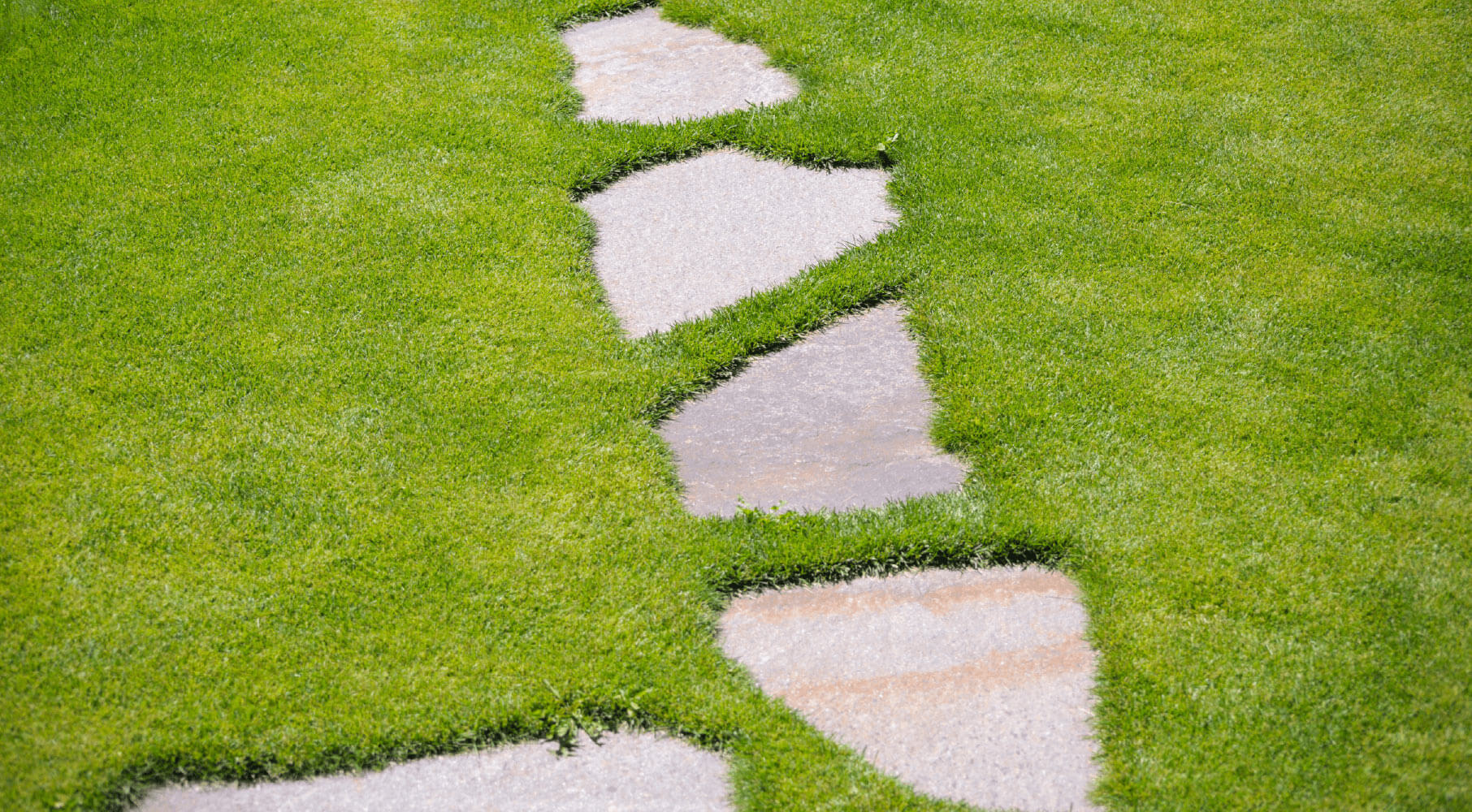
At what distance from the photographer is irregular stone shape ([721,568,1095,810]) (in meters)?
3.16

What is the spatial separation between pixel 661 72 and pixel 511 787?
432 cm

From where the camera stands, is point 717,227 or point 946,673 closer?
point 946,673

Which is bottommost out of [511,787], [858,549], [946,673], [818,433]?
[511,787]

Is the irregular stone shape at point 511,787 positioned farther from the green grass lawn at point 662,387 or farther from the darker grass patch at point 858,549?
the darker grass patch at point 858,549

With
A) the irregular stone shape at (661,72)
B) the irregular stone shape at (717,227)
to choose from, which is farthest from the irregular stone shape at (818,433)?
the irregular stone shape at (661,72)

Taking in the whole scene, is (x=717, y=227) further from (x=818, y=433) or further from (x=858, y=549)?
(x=858, y=549)

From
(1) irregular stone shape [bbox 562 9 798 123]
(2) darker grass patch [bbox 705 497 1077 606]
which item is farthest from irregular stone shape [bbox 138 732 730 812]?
(1) irregular stone shape [bbox 562 9 798 123]

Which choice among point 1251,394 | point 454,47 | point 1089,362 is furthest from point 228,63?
point 1251,394

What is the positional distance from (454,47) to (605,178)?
5.12 ft

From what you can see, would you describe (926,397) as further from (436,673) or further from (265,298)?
(265,298)

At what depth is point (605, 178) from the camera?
552 centimetres

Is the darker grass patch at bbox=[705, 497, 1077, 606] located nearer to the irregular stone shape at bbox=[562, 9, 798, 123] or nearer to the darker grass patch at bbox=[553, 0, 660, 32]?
the irregular stone shape at bbox=[562, 9, 798, 123]

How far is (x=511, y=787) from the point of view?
3104mm

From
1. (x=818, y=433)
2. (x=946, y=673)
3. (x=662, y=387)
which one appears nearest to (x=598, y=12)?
(x=662, y=387)
